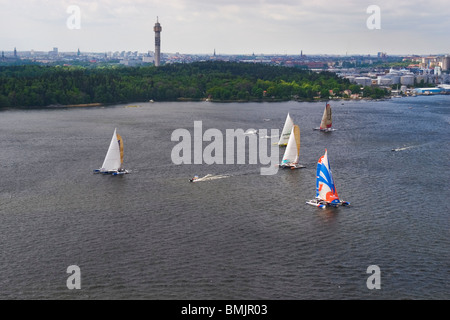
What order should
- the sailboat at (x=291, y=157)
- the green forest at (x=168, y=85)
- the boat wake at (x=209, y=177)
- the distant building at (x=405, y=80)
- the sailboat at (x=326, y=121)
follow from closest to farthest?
the boat wake at (x=209, y=177), the sailboat at (x=291, y=157), the sailboat at (x=326, y=121), the green forest at (x=168, y=85), the distant building at (x=405, y=80)

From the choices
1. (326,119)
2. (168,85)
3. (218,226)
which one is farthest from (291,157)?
(168,85)

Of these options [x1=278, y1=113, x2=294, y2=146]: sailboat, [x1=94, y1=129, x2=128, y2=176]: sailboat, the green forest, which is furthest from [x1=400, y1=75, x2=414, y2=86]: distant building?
[x1=94, y1=129, x2=128, y2=176]: sailboat

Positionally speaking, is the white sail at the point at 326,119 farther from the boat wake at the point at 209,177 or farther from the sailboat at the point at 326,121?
the boat wake at the point at 209,177

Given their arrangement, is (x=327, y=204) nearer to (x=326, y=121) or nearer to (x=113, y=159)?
(x=113, y=159)

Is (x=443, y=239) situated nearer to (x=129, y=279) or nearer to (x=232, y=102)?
(x=129, y=279)

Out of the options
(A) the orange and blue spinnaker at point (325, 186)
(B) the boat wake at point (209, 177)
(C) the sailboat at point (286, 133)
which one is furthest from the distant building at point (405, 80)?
(A) the orange and blue spinnaker at point (325, 186)
